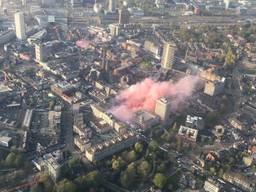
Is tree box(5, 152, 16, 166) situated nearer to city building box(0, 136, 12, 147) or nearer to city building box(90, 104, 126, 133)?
city building box(0, 136, 12, 147)

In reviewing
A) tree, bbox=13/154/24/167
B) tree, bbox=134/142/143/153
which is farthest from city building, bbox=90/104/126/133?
tree, bbox=13/154/24/167

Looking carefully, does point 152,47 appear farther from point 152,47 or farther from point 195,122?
point 195,122

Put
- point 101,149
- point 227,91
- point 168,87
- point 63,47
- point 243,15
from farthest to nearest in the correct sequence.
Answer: point 243,15
point 63,47
point 227,91
point 168,87
point 101,149

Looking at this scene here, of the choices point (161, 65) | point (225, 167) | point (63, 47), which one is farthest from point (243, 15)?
point (225, 167)

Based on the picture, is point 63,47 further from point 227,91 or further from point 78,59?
point 227,91

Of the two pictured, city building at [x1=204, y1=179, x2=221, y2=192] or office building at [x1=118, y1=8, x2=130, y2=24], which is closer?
city building at [x1=204, y1=179, x2=221, y2=192]

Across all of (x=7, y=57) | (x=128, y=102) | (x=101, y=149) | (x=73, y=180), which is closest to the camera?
(x=73, y=180)

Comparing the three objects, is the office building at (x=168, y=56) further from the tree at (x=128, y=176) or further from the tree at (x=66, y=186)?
the tree at (x=66, y=186)
